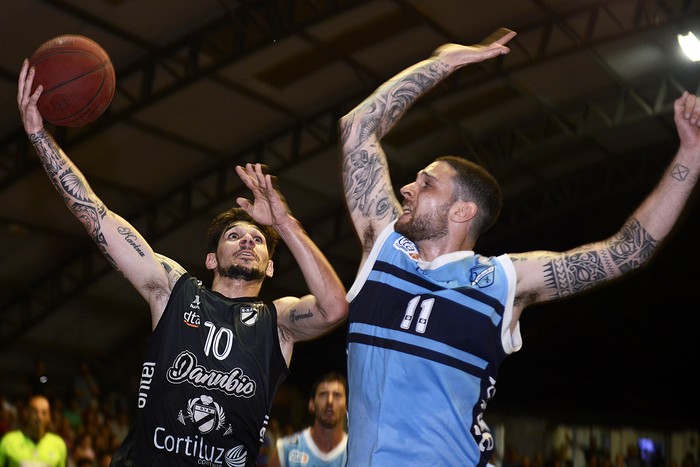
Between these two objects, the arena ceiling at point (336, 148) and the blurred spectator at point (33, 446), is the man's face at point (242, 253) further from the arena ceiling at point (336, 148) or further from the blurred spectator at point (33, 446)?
the arena ceiling at point (336, 148)

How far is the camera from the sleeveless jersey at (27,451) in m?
8.77

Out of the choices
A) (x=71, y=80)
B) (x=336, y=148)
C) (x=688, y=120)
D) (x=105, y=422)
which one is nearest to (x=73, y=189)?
(x=71, y=80)

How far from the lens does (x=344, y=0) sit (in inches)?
504

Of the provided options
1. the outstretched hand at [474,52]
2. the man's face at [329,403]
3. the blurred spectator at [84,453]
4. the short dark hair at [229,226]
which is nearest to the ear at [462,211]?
the outstretched hand at [474,52]

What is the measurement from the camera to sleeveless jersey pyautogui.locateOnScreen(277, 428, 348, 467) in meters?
6.68

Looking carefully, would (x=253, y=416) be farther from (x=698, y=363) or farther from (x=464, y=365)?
(x=698, y=363)

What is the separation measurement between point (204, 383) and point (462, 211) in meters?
1.71

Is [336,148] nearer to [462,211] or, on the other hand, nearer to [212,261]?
[212,261]

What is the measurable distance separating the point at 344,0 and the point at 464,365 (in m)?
10.3

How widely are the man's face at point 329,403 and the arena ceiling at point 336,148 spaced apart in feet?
23.6

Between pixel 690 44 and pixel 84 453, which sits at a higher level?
pixel 690 44

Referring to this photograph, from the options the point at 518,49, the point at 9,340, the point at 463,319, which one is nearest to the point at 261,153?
the point at 518,49

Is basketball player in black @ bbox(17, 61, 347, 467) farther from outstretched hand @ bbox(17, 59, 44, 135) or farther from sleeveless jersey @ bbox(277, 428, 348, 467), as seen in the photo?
sleeveless jersey @ bbox(277, 428, 348, 467)

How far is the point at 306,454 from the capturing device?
266 inches
